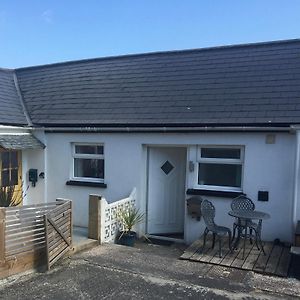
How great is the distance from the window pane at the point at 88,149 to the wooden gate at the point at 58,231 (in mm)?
3146

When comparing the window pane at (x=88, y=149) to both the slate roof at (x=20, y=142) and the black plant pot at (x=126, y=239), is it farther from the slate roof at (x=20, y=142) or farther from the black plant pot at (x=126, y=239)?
the black plant pot at (x=126, y=239)

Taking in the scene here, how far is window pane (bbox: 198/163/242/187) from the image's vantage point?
336 inches

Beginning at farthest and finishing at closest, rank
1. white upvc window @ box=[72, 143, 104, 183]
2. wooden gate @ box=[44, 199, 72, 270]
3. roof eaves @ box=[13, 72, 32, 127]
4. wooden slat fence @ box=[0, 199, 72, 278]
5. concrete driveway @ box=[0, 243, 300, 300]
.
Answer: roof eaves @ box=[13, 72, 32, 127]
white upvc window @ box=[72, 143, 104, 183]
wooden gate @ box=[44, 199, 72, 270]
wooden slat fence @ box=[0, 199, 72, 278]
concrete driveway @ box=[0, 243, 300, 300]

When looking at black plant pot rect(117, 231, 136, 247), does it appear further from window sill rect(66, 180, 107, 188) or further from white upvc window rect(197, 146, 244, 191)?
white upvc window rect(197, 146, 244, 191)

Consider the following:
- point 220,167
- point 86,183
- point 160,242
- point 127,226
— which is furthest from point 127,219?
point 220,167

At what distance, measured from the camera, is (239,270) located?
6.23 meters

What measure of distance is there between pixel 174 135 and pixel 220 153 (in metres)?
1.29

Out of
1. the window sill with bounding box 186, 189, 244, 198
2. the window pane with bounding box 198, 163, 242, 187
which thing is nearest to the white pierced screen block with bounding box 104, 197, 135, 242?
the window sill with bounding box 186, 189, 244, 198

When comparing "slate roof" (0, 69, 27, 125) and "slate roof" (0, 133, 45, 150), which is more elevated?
"slate roof" (0, 69, 27, 125)

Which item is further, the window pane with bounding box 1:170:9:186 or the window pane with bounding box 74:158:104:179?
the window pane with bounding box 74:158:104:179

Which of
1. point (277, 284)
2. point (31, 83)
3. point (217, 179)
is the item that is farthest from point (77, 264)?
point (31, 83)

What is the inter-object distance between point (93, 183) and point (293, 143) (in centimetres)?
555

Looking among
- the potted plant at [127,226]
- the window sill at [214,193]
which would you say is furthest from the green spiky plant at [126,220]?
the window sill at [214,193]

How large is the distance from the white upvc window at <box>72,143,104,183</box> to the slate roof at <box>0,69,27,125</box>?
194cm
